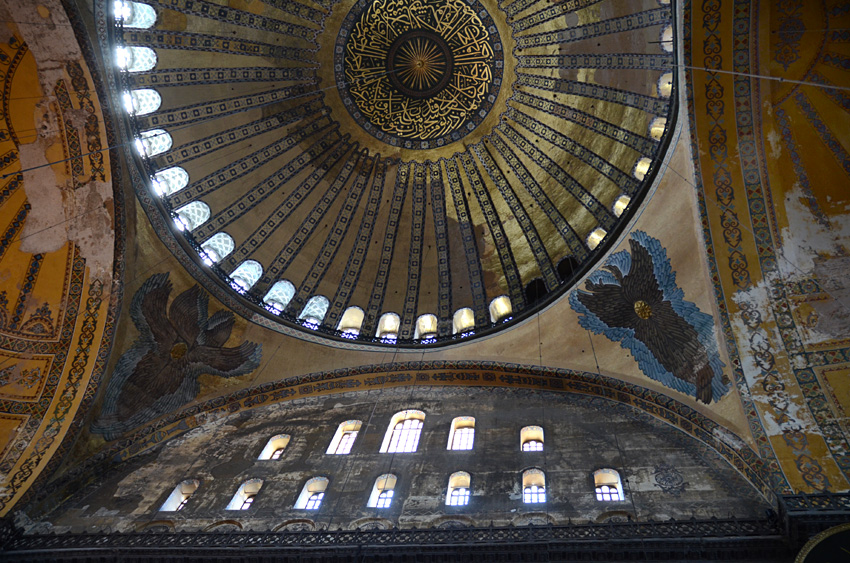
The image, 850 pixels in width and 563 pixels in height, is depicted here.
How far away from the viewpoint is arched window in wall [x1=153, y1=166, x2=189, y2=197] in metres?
12.1

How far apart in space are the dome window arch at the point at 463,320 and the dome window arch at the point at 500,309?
50 cm

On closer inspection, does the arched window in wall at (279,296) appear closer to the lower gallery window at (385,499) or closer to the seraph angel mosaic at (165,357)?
the seraph angel mosaic at (165,357)

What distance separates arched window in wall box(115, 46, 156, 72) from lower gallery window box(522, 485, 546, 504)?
10.7 m

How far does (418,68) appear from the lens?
14523 mm

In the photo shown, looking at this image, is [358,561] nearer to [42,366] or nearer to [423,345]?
[423,345]

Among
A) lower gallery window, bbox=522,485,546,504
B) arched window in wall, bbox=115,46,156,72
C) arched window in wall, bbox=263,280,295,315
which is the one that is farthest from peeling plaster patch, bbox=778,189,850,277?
arched window in wall, bbox=115,46,156,72

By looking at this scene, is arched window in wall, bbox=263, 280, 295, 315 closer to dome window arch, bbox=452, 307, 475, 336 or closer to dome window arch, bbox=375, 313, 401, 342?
dome window arch, bbox=375, 313, 401, 342

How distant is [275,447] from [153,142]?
22.6 feet

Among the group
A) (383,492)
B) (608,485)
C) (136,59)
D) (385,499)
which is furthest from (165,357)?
(608,485)

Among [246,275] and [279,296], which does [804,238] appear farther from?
[246,275]

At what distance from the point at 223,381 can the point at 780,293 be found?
10.8 meters

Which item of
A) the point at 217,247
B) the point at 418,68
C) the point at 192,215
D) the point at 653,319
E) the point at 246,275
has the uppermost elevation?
the point at 418,68

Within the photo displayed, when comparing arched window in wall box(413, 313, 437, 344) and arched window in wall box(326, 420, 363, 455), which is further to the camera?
arched window in wall box(413, 313, 437, 344)

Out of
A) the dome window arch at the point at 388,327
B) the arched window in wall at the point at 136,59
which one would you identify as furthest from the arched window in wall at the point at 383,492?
the arched window in wall at the point at 136,59
